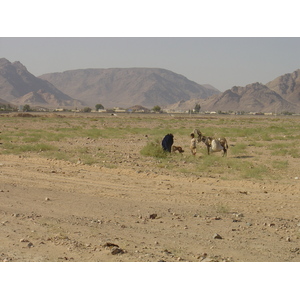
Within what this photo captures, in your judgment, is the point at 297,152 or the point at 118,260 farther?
the point at 297,152

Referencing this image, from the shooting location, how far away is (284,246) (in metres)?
8.75

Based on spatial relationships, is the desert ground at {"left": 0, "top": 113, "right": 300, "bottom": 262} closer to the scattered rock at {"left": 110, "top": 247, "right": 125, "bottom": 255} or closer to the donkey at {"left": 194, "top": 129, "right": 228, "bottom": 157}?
the scattered rock at {"left": 110, "top": 247, "right": 125, "bottom": 255}

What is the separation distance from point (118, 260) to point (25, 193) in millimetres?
5727

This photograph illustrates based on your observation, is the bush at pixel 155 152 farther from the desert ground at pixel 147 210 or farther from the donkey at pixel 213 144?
the donkey at pixel 213 144

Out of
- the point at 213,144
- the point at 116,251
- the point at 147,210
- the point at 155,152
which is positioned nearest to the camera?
the point at 116,251

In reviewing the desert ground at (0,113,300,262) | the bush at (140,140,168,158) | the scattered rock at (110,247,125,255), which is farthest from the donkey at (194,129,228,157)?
the scattered rock at (110,247,125,255)

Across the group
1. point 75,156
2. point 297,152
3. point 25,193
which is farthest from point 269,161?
point 25,193

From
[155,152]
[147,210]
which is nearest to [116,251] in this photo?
[147,210]

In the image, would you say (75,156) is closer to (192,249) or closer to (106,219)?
(106,219)

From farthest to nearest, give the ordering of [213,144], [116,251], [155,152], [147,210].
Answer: [213,144]
[155,152]
[147,210]
[116,251]

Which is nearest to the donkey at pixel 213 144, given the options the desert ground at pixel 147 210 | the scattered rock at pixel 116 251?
the desert ground at pixel 147 210

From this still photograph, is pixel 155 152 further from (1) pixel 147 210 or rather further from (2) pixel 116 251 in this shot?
(2) pixel 116 251

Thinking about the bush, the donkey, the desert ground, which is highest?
the donkey

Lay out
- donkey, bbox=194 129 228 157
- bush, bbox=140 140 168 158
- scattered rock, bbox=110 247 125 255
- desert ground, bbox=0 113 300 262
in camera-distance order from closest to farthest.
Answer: scattered rock, bbox=110 247 125 255 < desert ground, bbox=0 113 300 262 < bush, bbox=140 140 168 158 < donkey, bbox=194 129 228 157
